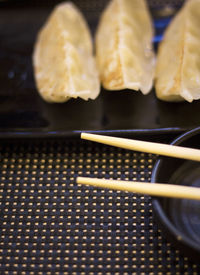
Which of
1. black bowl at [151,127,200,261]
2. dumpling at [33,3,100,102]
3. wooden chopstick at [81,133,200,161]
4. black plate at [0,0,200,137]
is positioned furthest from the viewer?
dumpling at [33,3,100,102]

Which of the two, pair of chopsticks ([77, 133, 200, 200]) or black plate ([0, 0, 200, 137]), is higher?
pair of chopsticks ([77, 133, 200, 200])

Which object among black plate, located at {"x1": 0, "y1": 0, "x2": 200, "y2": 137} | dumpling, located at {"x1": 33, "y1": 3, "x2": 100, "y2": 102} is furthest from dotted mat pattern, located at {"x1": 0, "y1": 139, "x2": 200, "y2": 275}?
dumpling, located at {"x1": 33, "y1": 3, "x2": 100, "y2": 102}

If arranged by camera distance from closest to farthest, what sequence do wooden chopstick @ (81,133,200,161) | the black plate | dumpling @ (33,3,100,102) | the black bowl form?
the black bowl < wooden chopstick @ (81,133,200,161) < the black plate < dumpling @ (33,3,100,102)

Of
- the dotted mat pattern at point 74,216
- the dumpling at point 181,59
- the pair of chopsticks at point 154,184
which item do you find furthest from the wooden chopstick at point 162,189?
the dumpling at point 181,59

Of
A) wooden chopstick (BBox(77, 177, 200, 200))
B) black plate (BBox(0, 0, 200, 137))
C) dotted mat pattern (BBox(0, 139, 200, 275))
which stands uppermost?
wooden chopstick (BBox(77, 177, 200, 200))

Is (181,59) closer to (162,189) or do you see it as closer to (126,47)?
(126,47)

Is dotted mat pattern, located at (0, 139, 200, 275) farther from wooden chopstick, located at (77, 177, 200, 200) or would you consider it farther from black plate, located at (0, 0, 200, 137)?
wooden chopstick, located at (77, 177, 200, 200)

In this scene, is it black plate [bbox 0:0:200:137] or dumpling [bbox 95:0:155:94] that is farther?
dumpling [bbox 95:0:155:94]

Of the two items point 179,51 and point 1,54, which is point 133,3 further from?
point 1,54
